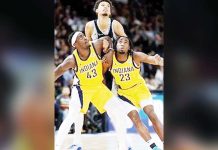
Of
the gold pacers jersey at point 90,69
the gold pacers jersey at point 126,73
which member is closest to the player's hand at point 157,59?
the gold pacers jersey at point 126,73

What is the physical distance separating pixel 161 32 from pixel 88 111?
26.2 inches

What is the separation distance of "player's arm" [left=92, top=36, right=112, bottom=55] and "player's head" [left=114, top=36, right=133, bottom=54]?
4 cm

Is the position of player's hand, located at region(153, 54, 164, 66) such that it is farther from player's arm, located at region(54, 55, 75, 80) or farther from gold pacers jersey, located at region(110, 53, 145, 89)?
player's arm, located at region(54, 55, 75, 80)

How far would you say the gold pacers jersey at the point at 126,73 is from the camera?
263 centimetres

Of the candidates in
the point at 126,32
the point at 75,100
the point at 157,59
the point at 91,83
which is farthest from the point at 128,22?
the point at 75,100

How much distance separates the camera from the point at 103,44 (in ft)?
8.50

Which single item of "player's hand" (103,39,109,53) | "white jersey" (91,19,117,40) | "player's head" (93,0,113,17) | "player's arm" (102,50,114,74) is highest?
"player's head" (93,0,113,17)

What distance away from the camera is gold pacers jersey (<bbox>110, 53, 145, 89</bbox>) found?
263 cm

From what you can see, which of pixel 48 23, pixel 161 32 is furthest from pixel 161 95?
pixel 48 23

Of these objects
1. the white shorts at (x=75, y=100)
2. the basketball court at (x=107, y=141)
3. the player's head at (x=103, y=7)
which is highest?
the player's head at (x=103, y=7)

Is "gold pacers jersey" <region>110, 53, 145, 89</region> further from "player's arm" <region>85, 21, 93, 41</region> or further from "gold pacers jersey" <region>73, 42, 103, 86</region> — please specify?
"player's arm" <region>85, 21, 93, 41</region>

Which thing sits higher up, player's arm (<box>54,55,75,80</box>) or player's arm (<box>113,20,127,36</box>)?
player's arm (<box>113,20,127,36</box>)

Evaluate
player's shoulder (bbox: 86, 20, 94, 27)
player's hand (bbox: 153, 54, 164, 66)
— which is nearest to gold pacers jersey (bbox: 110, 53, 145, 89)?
player's hand (bbox: 153, 54, 164, 66)

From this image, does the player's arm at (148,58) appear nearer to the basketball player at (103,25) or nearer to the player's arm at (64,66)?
the basketball player at (103,25)
